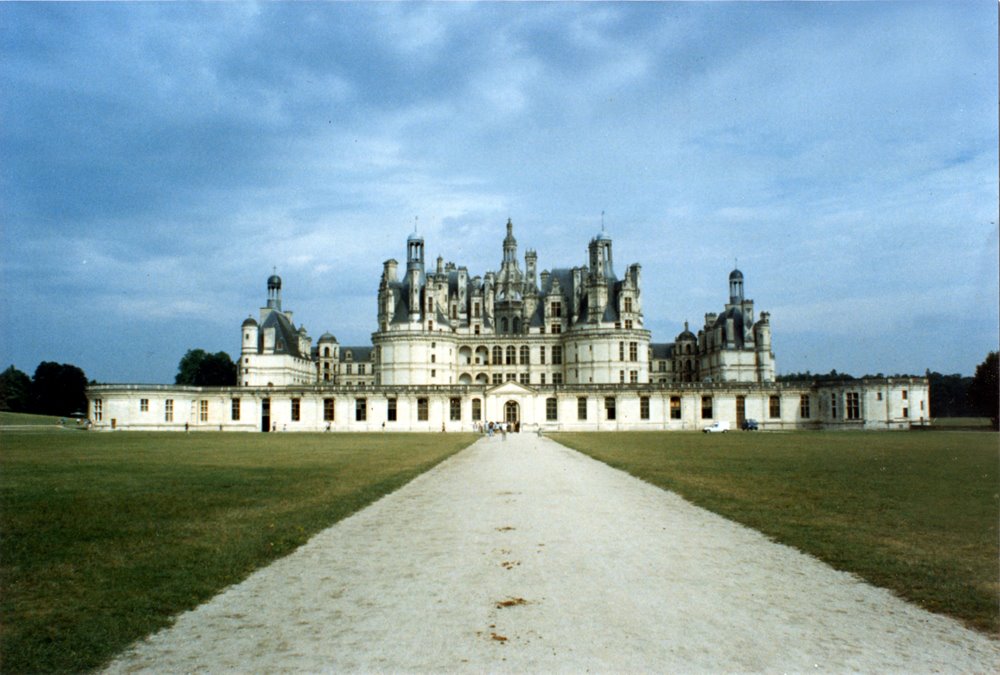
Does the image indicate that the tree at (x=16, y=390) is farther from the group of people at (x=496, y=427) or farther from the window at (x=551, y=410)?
the window at (x=551, y=410)

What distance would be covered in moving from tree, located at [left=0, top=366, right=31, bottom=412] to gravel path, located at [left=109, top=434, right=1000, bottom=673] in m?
95.7

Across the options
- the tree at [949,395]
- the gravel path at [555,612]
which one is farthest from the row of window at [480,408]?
the tree at [949,395]

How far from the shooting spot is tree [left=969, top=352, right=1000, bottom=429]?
6369 cm

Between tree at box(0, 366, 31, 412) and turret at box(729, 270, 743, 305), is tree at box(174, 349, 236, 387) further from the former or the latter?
turret at box(729, 270, 743, 305)

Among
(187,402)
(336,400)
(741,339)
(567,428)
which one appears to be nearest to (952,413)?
(741,339)

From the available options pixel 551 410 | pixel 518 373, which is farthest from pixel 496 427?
pixel 518 373

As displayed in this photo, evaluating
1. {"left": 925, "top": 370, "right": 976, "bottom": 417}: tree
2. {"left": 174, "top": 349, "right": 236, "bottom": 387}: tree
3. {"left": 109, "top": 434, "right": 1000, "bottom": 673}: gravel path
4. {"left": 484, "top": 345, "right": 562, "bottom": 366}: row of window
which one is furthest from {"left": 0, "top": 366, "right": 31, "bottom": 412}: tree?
{"left": 925, "top": 370, "right": 976, "bottom": 417}: tree

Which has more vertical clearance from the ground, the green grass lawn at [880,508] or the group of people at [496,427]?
the green grass lawn at [880,508]

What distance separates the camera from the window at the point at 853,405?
220 ft

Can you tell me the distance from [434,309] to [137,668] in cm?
7490

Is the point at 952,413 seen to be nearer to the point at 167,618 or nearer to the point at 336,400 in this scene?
the point at 336,400

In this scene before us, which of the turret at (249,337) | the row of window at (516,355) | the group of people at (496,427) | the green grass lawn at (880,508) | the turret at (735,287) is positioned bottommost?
the group of people at (496,427)

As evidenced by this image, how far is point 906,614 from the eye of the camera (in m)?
8.13

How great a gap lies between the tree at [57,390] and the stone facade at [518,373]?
3133 cm
